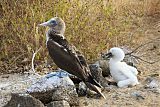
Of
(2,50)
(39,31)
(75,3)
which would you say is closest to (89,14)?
(75,3)

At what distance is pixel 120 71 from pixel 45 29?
4.82ft

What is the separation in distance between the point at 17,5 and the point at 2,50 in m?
0.75

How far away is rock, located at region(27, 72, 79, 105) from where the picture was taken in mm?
5777

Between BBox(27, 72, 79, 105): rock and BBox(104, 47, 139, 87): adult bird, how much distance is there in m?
0.83

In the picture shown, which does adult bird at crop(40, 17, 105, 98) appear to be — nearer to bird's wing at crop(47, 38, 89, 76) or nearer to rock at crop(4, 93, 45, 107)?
bird's wing at crop(47, 38, 89, 76)

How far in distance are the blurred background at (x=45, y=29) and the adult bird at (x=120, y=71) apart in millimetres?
722

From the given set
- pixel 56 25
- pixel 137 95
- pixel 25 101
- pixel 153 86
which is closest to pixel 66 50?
pixel 56 25

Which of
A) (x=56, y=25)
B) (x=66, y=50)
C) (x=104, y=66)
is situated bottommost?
(x=104, y=66)

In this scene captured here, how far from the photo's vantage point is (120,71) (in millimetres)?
6484

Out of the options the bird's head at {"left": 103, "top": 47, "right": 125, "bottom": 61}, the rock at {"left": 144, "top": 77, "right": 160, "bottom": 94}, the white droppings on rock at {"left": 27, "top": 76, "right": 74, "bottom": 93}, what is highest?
the bird's head at {"left": 103, "top": 47, "right": 125, "bottom": 61}

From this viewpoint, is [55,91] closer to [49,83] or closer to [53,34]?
[49,83]

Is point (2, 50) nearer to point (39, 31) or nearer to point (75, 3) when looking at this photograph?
point (39, 31)

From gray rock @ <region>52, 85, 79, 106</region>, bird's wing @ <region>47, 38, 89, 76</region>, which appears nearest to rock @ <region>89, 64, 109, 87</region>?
bird's wing @ <region>47, 38, 89, 76</region>

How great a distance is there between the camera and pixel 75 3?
7.71 meters
